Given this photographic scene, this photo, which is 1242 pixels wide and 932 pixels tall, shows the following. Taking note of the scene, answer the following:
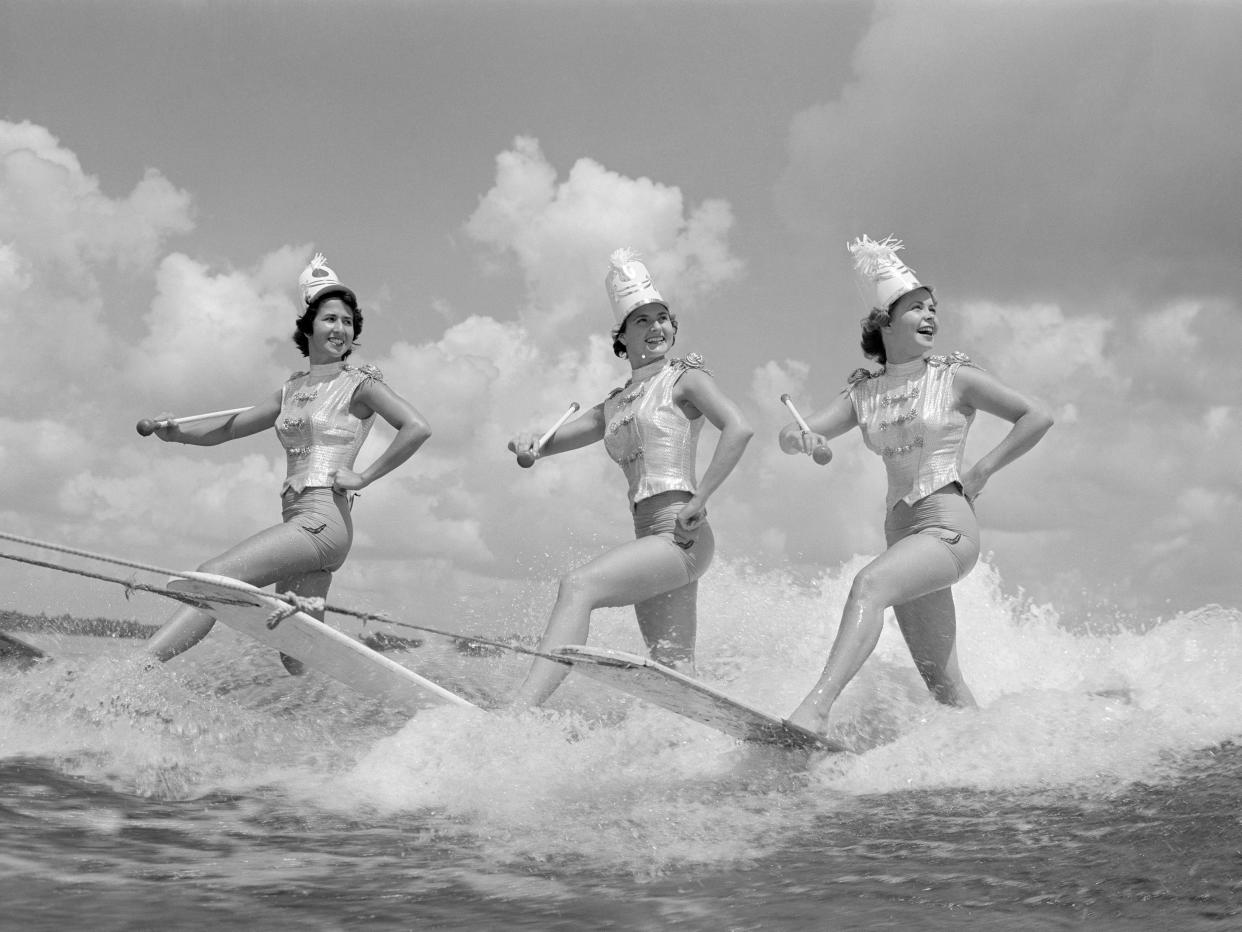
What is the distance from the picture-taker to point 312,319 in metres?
7.64

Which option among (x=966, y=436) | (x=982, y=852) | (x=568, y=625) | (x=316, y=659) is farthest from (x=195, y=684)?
(x=982, y=852)

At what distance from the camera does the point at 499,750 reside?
522 cm

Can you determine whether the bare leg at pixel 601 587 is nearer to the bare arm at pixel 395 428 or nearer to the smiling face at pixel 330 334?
the bare arm at pixel 395 428

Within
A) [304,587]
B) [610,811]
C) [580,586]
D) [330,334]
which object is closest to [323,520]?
[304,587]

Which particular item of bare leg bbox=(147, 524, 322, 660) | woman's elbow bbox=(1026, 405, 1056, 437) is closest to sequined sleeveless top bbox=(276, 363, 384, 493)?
bare leg bbox=(147, 524, 322, 660)

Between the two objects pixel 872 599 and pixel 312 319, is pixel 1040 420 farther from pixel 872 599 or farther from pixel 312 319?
pixel 312 319

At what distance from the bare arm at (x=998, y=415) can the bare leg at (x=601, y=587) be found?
153cm

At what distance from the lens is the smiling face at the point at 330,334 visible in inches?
298

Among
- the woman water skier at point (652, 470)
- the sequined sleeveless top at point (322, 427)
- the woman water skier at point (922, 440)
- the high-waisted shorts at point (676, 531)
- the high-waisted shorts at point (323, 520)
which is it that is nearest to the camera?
the woman water skier at point (652, 470)

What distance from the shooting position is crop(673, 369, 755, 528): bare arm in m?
6.26

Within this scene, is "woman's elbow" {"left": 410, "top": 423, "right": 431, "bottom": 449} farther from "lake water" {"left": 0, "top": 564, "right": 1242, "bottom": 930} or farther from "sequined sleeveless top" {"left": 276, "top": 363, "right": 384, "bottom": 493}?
"lake water" {"left": 0, "top": 564, "right": 1242, "bottom": 930}

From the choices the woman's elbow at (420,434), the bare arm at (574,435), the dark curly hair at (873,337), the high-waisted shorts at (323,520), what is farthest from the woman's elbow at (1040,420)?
the high-waisted shorts at (323,520)

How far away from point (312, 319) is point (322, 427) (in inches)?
28.8

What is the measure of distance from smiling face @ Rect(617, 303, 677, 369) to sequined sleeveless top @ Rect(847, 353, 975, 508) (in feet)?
3.55
